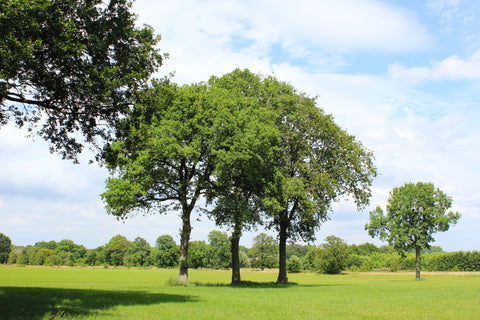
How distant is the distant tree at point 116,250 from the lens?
170000 millimetres

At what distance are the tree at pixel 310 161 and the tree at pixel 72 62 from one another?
1018 inches

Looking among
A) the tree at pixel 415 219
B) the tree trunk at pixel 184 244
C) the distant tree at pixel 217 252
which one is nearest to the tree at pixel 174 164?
the tree trunk at pixel 184 244

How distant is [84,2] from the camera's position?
17.8 m

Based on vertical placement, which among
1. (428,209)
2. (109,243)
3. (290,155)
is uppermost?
(290,155)

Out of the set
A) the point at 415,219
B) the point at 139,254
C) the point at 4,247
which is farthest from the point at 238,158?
the point at 4,247

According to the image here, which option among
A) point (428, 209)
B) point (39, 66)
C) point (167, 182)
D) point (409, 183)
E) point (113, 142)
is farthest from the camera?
point (409, 183)

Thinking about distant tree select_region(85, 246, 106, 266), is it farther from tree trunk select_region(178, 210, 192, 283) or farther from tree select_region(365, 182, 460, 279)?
tree trunk select_region(178, 210, 192, 283)

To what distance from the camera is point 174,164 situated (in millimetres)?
37656

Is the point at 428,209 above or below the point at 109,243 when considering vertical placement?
above

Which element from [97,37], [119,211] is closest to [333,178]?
[119,211]

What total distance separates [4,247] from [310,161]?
177 m

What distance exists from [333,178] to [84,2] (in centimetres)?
3310

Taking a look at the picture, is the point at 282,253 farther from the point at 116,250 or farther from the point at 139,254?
the point at 116,250

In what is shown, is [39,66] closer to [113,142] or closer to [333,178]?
[113,142]
